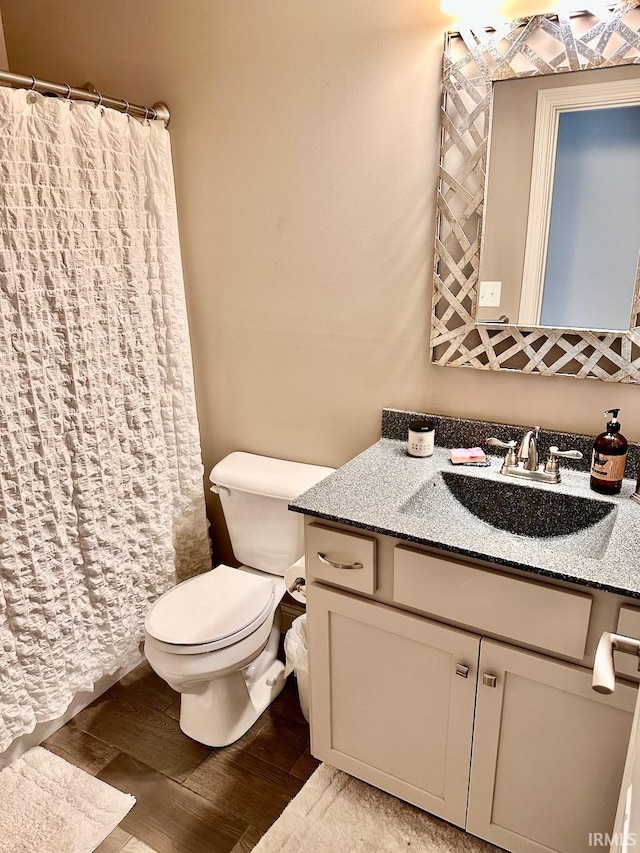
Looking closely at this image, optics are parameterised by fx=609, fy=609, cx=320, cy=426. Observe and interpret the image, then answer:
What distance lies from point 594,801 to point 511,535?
583 millimetres

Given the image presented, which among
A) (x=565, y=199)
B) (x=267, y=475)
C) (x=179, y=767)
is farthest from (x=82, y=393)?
(x=565, y=199)

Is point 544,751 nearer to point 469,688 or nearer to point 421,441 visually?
point 469,688

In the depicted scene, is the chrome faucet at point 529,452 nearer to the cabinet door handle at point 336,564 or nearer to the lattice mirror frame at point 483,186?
the lattice mirror frame at point 483,186

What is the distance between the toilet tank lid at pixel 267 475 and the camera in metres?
1.95

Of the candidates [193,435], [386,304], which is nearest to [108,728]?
[193,435]

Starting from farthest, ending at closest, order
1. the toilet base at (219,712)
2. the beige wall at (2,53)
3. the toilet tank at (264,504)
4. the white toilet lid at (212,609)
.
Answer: the beige wall at (2,53), the toilet tank at (264,504), the toilet base at (219,712), the white toilet lid at (212,609)

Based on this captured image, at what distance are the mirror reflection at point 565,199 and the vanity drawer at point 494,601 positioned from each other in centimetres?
70

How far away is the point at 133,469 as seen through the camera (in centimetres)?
198

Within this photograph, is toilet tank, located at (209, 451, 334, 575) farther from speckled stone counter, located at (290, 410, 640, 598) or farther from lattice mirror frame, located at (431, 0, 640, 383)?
lattice mirror frame, located at (431, 0, 640, 383)

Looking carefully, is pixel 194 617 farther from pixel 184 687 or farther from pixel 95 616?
pixel 95 616

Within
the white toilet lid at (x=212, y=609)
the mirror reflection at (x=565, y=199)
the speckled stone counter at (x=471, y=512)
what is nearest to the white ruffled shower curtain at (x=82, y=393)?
the white toilet lid at (x=212, y=609)

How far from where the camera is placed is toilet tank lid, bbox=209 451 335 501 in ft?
6.40

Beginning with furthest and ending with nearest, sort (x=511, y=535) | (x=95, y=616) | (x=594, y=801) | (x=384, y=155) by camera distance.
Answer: (x=95, y=616)
(x=384, y=155)
(x=511, y=535)
(x=594, y=801)

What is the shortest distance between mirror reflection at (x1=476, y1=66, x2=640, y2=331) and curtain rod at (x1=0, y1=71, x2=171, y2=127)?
1069mm
